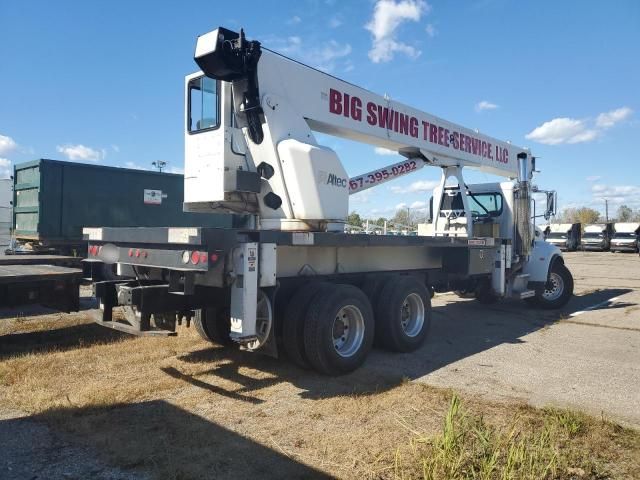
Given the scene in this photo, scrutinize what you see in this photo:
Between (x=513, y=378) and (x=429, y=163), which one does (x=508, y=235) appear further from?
(x=513, y=378)

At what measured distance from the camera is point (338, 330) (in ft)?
19.1

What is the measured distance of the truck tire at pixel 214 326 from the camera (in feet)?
21.1

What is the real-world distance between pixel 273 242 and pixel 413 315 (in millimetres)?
2913

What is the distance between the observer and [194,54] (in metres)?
5.41

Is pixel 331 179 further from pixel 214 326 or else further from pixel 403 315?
pixel 214 326

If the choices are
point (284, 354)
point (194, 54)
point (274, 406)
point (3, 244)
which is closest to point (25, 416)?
point (274, 406)

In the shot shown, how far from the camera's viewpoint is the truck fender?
10336mm

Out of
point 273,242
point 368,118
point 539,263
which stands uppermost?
point 368,118

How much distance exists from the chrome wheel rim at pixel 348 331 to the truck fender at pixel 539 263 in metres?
5.91

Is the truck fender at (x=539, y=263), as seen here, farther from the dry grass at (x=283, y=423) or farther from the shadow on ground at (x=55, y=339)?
the shadow on ground at (x=55, y=339)

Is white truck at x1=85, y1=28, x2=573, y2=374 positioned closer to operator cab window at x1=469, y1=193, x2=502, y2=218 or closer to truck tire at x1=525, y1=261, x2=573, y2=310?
operator cab window at x1=469, y1=193, x2=502, y2=218

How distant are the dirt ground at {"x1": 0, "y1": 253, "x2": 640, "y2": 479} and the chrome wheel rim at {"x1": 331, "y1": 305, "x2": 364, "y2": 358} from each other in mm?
312

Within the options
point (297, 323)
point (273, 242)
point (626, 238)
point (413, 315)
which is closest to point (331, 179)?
point (273, 242)

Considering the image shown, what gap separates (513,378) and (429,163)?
13.3 feet
